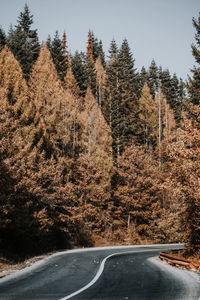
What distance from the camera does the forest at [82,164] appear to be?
54.0 ft

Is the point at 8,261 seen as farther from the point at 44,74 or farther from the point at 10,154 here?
the point at 44,74

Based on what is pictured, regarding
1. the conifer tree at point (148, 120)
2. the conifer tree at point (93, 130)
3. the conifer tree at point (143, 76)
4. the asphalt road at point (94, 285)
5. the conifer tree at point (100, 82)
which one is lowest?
the asphalt road at point (94, 285)

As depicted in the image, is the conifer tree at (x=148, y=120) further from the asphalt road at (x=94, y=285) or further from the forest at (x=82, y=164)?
the asphalt road at (x=94, y=285)

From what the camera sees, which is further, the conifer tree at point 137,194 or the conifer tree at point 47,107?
the conifer tree at point 137,194

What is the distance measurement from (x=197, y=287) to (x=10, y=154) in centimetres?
1261

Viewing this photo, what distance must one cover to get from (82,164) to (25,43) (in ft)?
83.1

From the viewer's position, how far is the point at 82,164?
109ft

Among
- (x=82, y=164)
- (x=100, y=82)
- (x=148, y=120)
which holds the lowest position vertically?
(x=82, y=164)

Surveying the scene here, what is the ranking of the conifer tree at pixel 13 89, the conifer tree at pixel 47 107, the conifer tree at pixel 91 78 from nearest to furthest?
the conifer tree at pixel 13 89 → the conifer tree at pixel 47 107 → the conifer tree at pixel 91 78

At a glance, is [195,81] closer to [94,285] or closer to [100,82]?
[94,285]

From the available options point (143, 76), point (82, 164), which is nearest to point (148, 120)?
point (143, 76)

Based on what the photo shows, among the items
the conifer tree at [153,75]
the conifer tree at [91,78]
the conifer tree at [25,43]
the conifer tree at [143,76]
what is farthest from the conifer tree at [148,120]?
the conifer tree at [25,43]

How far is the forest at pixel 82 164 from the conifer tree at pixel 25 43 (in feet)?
0.61

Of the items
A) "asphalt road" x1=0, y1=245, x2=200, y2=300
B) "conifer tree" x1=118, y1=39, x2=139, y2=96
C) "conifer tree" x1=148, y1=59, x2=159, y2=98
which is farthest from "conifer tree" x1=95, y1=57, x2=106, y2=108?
"asphalt road" x1=0, y1=245, x2=200, y2=300
